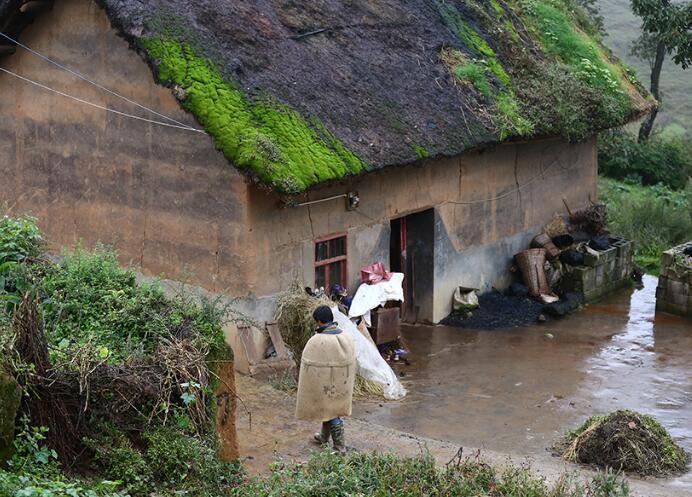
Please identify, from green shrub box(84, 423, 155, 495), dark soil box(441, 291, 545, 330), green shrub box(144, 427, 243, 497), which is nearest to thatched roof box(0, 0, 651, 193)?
dark soil box(441, 291, 545, 330)

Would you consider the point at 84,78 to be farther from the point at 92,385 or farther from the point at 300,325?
the point at 92,385

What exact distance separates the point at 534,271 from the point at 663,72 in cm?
2300

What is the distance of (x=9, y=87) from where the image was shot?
14.2m

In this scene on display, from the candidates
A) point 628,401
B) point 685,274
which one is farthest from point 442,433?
point 685,274

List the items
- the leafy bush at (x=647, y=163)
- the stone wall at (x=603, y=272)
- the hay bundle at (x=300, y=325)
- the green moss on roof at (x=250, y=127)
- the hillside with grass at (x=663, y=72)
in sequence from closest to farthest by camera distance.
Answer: the green moss on roof at (x=250, y=127)
the hay bundle at (x=300, y=325)
the stone wall at (x=603, y=272)
the leafy bush at (x=647, y=163)
the hillside with grass at (x=663, y=72)

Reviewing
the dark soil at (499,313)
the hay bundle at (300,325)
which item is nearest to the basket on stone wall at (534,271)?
the dark soil at (499,313)

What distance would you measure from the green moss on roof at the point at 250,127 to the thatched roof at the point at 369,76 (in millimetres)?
15

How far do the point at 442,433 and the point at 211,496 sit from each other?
3.93m

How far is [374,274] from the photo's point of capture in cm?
1402

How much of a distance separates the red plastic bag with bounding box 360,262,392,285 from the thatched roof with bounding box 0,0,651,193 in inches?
56.4

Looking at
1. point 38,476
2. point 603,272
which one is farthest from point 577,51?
point 38,476

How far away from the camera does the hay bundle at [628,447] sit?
32.4 feet

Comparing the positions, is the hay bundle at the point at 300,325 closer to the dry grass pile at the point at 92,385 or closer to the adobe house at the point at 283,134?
the adobe house at the point at 283,134

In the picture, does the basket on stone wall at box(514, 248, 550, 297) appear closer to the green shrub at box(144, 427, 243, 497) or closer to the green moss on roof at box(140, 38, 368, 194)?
the green moss on roof at box(140, 38, 368, 194)
